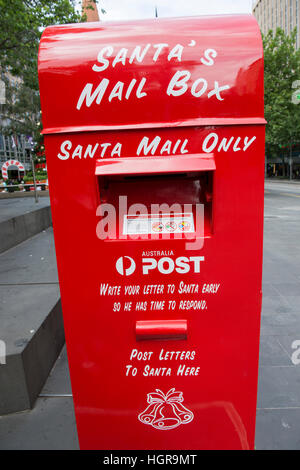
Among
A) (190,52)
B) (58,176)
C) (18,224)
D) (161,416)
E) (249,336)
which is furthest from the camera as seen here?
(18,224)

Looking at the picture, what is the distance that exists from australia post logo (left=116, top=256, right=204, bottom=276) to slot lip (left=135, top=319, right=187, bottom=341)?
274mm

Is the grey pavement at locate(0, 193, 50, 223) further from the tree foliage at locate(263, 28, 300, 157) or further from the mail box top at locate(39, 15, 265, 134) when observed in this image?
the tree foliage at locate(263, 28, 300, 157)

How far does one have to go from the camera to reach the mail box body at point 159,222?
4.73 ft

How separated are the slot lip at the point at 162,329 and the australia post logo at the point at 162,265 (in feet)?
0.90

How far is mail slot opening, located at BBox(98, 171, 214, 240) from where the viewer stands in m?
1.62

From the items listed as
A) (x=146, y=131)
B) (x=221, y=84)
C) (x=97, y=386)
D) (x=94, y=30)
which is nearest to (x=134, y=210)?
(x=146, y=131)

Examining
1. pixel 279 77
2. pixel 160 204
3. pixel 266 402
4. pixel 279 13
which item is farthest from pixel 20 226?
pixel 279 13

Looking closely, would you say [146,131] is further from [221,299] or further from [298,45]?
[298,45]

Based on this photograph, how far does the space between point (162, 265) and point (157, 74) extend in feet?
2.92

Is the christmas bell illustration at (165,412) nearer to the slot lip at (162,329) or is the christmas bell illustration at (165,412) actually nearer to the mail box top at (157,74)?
the slot lip at (162,329)

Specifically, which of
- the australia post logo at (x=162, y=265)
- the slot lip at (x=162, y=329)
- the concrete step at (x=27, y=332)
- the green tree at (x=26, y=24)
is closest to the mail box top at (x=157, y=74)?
the australia post logo at (x=162, y=265)

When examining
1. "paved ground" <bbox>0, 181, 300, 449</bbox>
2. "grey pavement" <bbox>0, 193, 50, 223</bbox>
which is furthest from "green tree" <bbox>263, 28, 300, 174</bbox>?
"paved ground" <bbox>0, 181, 300, 449</bbox>

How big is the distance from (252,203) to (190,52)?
0.75 meters
